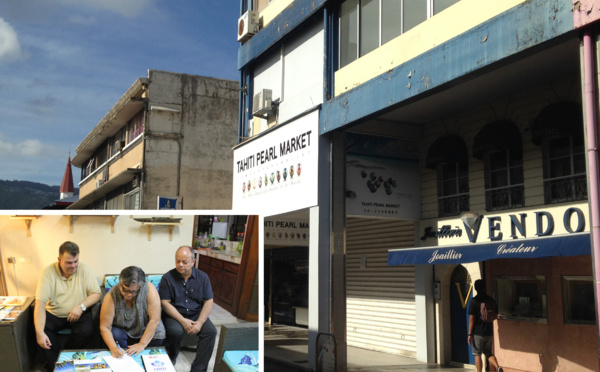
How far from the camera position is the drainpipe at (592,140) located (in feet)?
28.8

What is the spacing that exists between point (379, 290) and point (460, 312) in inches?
125

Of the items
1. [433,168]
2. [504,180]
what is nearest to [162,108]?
[433,168]

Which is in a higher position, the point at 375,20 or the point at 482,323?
the point at 375,20

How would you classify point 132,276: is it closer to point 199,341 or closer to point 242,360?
point 199,341

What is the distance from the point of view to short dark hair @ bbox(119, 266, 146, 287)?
15.3 feet

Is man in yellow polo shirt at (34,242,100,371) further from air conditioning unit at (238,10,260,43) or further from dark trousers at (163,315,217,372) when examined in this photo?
air conditioning unit at (238,10,260,43)

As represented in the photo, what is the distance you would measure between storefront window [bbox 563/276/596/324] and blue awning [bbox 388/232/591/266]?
1.85 m

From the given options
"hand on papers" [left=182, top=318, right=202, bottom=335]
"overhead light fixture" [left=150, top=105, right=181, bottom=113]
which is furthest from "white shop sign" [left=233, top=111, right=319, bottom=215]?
"overhead light fixture" [left=150, top=105, right=181, bottom=113]

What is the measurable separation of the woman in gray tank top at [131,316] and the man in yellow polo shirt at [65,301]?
11cm

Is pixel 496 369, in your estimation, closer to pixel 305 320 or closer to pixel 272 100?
pixel 272 100

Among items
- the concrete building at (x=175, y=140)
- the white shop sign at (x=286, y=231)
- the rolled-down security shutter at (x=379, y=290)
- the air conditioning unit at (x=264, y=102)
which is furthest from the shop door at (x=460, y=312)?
the concrete building at (x=175, y=140)

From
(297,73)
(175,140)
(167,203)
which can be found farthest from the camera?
(175,140)

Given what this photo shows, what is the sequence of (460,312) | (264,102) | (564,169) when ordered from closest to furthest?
1. (564,169)
2. (460,312)
3. (264,102)

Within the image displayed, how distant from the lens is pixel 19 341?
4.38 meters
